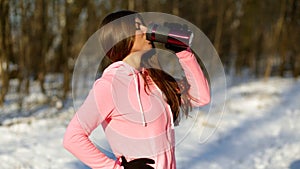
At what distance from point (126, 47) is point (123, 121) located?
0.33 metres

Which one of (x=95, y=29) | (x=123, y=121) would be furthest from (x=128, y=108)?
(x=95, y=29)

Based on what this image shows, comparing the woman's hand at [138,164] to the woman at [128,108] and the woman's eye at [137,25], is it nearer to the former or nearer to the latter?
the woman at [128,108]

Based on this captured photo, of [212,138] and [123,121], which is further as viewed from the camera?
[212,138]

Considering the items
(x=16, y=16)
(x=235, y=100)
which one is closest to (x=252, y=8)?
(x=235, y=100)

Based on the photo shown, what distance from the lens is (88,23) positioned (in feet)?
45.7

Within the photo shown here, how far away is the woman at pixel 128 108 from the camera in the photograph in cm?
190

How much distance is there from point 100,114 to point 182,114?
509mm

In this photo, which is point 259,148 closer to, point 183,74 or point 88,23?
point 183,74

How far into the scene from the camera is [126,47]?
2.06m

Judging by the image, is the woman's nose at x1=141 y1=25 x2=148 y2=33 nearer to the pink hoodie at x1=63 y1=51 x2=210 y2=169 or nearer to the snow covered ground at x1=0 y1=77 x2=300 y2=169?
the pink hoodie at x1=63 y1=51 x2=210 y2=169

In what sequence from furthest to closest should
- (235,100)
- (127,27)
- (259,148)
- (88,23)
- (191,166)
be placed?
(88,23) < (235,100) < (259,148) < (191,166) < (127,27)

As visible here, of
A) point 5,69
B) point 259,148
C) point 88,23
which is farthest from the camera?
point 88,23

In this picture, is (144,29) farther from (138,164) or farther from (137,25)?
(138,164)

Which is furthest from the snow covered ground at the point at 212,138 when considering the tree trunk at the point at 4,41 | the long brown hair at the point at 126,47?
the tree trunk at the point at 4,41
